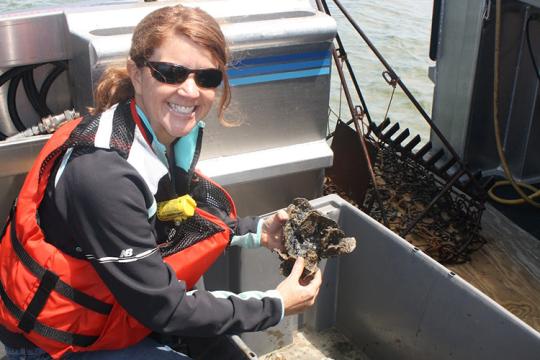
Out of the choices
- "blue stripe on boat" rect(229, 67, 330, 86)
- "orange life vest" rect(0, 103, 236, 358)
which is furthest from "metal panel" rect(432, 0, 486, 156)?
"orange life vest" rect(0, 103, 236, 358)

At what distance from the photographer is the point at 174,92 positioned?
169 cm

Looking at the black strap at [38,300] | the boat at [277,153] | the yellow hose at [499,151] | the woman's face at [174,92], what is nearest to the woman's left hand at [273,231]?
the boat at [277,153]

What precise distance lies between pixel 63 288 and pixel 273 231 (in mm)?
760

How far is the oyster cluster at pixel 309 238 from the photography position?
2135mm

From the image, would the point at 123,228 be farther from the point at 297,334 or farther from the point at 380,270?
the point at 297,334

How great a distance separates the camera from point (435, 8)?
4.01 m

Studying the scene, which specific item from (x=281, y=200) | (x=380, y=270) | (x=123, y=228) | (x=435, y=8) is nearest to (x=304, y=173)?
(x=281, y=200)

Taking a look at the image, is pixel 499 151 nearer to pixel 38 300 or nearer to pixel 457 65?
pixel 457 65

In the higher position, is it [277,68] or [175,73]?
[175,73]

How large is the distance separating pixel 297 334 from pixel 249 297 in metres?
1.02

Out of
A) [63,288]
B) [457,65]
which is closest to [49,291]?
[63,288]

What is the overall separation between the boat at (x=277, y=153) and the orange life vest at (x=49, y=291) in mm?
695

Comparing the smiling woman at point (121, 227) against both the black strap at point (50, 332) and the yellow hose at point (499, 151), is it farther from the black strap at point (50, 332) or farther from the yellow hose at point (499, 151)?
the yellow hose at point (499, 151)

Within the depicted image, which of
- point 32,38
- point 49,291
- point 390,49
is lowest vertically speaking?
point 390,49
